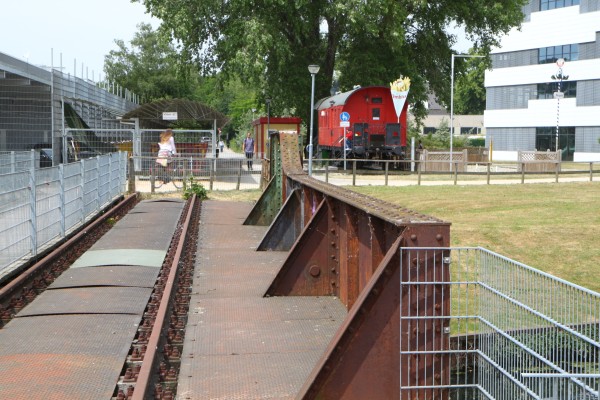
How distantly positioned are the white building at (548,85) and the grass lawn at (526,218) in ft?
122

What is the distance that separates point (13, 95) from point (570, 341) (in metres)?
34.3

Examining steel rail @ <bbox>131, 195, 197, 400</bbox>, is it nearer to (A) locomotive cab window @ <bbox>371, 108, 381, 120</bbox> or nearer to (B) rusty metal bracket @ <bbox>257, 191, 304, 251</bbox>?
(B) rusty metal bracket @ <bbox>257, 191, 304, 251</bbox>

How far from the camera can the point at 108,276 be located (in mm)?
11352

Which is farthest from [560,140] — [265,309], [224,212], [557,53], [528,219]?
[265,309]

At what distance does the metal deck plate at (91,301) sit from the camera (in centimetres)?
914

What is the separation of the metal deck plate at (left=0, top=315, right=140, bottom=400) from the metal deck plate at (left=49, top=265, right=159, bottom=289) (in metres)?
1.97

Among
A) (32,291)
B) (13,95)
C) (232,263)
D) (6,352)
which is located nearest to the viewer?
(6,352)

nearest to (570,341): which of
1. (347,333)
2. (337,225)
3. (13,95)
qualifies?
(347,333)

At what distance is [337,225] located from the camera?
30.9 ft

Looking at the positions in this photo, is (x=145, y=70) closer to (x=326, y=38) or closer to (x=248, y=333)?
(x=326, y=38)

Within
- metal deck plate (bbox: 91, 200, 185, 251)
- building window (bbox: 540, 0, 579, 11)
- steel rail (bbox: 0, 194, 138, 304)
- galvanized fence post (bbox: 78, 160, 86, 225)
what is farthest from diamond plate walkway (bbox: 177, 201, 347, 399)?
building window (bbox: 540, 0, 579, 11)

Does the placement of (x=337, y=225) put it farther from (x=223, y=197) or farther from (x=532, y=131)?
(x=532, y=131)

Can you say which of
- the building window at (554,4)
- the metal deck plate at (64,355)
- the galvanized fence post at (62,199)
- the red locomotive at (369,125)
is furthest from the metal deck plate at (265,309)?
the building window at (554,4)

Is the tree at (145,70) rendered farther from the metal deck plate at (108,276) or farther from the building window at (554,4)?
the metal deck plate at (108,276)
